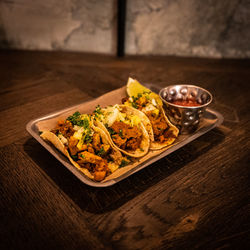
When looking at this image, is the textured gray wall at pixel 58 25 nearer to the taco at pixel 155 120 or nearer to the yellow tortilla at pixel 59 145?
the taco at pixel 155 120

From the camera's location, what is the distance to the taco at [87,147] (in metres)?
1.51

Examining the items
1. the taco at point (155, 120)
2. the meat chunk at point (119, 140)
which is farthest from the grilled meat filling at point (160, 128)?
the meat chunk at point (119, 140)

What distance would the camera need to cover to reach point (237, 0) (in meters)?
3.62

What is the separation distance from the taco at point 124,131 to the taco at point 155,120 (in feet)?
0.22

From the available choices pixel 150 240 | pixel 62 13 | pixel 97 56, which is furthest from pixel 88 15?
pixel 150 240

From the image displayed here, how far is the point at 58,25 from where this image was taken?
3.88 m

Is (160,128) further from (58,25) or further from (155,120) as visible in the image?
(58,25)

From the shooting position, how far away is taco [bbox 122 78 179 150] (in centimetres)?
177

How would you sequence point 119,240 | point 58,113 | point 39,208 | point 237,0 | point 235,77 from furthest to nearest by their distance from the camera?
1. point 237,0
2. point 235,77
3. point 58,113
4. point 39,208
5. point 119,240

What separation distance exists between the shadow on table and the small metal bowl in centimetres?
15

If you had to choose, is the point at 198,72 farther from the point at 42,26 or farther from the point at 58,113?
the point at 42,26

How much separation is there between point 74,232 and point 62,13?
3380mm

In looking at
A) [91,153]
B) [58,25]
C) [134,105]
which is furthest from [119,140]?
[58,25]

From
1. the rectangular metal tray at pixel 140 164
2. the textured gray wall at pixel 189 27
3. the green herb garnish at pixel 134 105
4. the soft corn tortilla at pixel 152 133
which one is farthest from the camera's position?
the textured gray wall at pixel 189 27
